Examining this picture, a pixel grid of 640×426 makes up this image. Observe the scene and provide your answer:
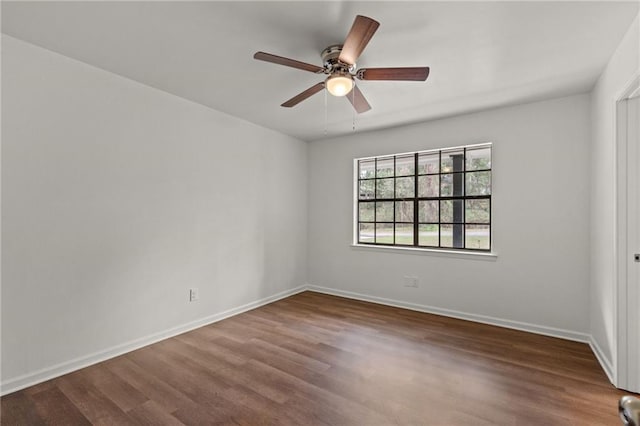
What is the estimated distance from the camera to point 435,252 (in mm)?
3828

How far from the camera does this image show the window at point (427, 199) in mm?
3758

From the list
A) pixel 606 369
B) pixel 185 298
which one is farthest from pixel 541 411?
pixel 185 298

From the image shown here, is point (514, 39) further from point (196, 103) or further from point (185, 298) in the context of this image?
point (185, 298)

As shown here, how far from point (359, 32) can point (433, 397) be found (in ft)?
7.68

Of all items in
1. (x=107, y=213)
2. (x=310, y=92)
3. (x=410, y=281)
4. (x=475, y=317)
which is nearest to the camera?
(x=310, y=92)

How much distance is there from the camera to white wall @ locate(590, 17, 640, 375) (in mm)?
2068

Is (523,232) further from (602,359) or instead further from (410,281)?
(410,281)

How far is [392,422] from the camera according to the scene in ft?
5.98

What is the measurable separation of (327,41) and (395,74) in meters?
0.53

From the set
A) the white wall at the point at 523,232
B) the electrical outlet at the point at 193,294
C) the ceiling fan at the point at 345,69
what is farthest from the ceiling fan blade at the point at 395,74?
the electrical outlet at the point at 193,294

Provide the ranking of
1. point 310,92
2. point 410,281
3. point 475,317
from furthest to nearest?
point 410,281
point 475,317
point 310,92

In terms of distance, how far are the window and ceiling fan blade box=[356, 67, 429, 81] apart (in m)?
2.05

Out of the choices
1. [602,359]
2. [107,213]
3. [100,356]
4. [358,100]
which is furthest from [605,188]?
[100,356]

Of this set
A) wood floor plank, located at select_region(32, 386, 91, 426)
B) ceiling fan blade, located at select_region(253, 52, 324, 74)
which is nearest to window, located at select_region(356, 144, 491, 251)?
ceiling fan blade, located at select_region(253, 52, 324, 74)
